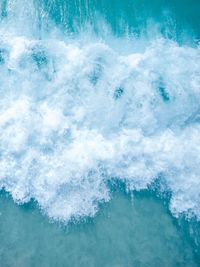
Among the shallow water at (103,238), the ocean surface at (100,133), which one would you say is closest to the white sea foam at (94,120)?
the ocean surface at (100,133)

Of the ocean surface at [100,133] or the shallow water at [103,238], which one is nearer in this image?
the shallow water at [103,238]

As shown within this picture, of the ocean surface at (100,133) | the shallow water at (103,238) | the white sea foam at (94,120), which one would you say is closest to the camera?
the shallow water at (103,238)

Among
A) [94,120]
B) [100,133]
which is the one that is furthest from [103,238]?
[94,120]

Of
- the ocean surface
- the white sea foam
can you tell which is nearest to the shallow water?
the ocean surface

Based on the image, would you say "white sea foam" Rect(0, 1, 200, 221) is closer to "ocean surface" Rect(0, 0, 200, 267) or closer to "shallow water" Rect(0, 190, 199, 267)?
"ocean surface" Rect(0, 0, 200, 267)

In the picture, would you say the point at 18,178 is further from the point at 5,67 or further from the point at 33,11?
the point at 33,11

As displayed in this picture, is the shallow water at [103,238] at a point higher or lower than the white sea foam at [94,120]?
lower

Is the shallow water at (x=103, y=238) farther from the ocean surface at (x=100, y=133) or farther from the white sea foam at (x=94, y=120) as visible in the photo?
the white sea foam at (x=94, y=120)

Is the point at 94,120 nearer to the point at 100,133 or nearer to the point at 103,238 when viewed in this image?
the point at 100,133
